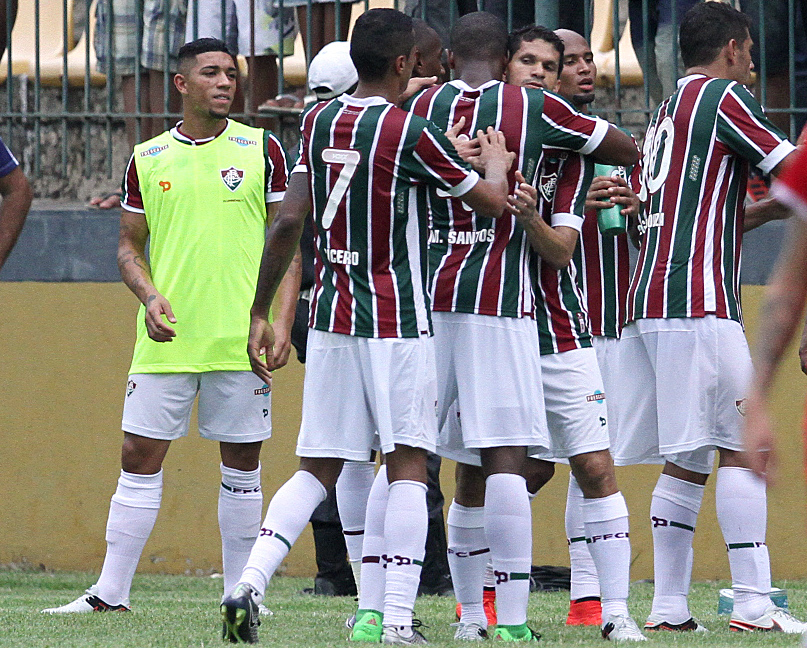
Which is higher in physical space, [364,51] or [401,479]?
[364,51]

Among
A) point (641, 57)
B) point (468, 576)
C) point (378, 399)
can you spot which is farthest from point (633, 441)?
point (641, 57)

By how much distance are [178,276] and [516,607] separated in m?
2.01

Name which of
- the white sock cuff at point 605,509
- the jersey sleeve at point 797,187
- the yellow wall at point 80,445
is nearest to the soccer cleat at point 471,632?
the white sock cuff at point 605,509

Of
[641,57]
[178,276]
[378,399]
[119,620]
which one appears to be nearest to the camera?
[378,399]

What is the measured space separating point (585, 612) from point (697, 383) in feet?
3.35

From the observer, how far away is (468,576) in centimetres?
510

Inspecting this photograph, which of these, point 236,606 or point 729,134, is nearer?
point 236,606

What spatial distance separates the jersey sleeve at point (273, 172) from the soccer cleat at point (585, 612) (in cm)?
200

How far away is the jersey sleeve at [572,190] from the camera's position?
505 centimetres

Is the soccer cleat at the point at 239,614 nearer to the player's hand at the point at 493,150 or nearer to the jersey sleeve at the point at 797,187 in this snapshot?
the player's hand at the point at 493,150

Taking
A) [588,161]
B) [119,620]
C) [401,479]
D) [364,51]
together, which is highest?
[364,51]

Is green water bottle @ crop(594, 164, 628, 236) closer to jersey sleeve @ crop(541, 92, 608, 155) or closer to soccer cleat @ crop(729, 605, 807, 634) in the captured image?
jersey sleeve @ crop(541, 92, 608, 155)

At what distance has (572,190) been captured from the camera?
5.07 m

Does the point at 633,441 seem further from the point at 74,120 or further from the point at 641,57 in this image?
the point at 74,120
